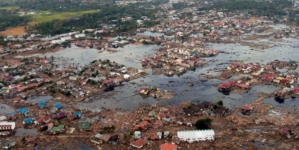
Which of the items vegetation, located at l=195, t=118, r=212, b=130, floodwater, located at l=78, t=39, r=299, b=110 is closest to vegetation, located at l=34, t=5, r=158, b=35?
floodwater, located at l=78, t=39, r=299, b=110

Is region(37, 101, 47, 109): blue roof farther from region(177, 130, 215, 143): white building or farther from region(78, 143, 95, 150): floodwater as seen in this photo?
region(177, 130, 215, 143): white building

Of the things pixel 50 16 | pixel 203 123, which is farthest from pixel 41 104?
pixel 50 16

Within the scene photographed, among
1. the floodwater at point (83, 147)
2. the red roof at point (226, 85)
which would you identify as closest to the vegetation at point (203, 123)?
the floodwater at point (83, 147)

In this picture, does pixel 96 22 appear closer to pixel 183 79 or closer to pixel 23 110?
pixel 183 79

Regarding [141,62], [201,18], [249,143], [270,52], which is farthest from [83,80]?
[201,18]

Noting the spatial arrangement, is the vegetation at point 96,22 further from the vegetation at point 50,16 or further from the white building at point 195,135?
the white building at point 195,135

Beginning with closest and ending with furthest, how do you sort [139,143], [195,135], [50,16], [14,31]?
[139,143]
[195,135]
[14,31]
[50,16]

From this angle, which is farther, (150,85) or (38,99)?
(150,85)
